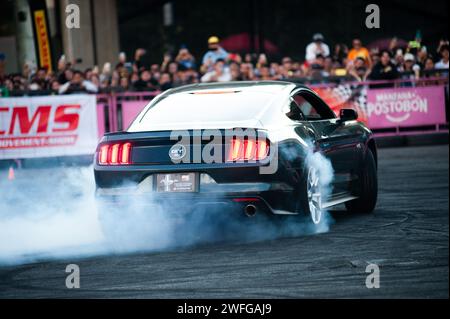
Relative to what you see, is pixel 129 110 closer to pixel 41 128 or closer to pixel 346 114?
pixel 41 128

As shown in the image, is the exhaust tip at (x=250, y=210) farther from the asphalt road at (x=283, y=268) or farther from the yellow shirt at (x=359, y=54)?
the yellow shirt at (x=359, y=54)

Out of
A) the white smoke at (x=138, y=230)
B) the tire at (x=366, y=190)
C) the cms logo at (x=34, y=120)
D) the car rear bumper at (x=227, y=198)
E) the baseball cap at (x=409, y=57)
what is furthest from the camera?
the baseball cap at (x=409, y=57)

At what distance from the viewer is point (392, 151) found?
792 inches

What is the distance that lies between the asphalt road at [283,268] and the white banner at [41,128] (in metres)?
9.66

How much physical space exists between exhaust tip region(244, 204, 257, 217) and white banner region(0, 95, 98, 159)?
10911mm

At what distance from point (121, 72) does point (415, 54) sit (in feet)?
22.6

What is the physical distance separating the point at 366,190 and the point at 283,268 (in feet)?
11.1

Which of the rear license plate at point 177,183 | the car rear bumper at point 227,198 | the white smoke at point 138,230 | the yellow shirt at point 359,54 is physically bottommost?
the white smoke at point 138,230

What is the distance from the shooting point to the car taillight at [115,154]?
30.2 feet

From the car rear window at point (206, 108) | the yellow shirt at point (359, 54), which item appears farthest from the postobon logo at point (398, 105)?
the car rear window at point (206, 108)

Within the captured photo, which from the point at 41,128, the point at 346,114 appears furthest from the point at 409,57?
the point at 346,114

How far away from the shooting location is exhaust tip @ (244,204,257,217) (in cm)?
891

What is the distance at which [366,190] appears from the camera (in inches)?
433

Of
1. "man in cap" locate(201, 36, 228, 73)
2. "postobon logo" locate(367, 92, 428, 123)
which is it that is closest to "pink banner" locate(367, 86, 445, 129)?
"postobon logo" locate(367, 92, 428, 123)
